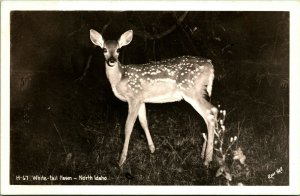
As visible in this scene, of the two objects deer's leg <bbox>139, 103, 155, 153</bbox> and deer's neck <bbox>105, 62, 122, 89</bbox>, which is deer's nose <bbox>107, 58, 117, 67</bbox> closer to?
deer's neck <bbox>105, 62, 122, 89</bbox>

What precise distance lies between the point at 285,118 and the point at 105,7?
199cm

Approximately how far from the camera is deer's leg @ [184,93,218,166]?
12.5 ft

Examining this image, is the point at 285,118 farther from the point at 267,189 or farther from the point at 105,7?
the point at 105,7

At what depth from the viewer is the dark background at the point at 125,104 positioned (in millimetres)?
3902

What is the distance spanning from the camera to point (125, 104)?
3.91 meters

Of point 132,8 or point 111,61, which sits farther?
point 132,8

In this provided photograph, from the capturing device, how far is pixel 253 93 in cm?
393

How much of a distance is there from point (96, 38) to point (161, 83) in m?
0.74

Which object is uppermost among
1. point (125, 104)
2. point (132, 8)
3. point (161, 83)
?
point (132, 8)

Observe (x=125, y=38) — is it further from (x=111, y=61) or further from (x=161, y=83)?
(x=161, y=83)
